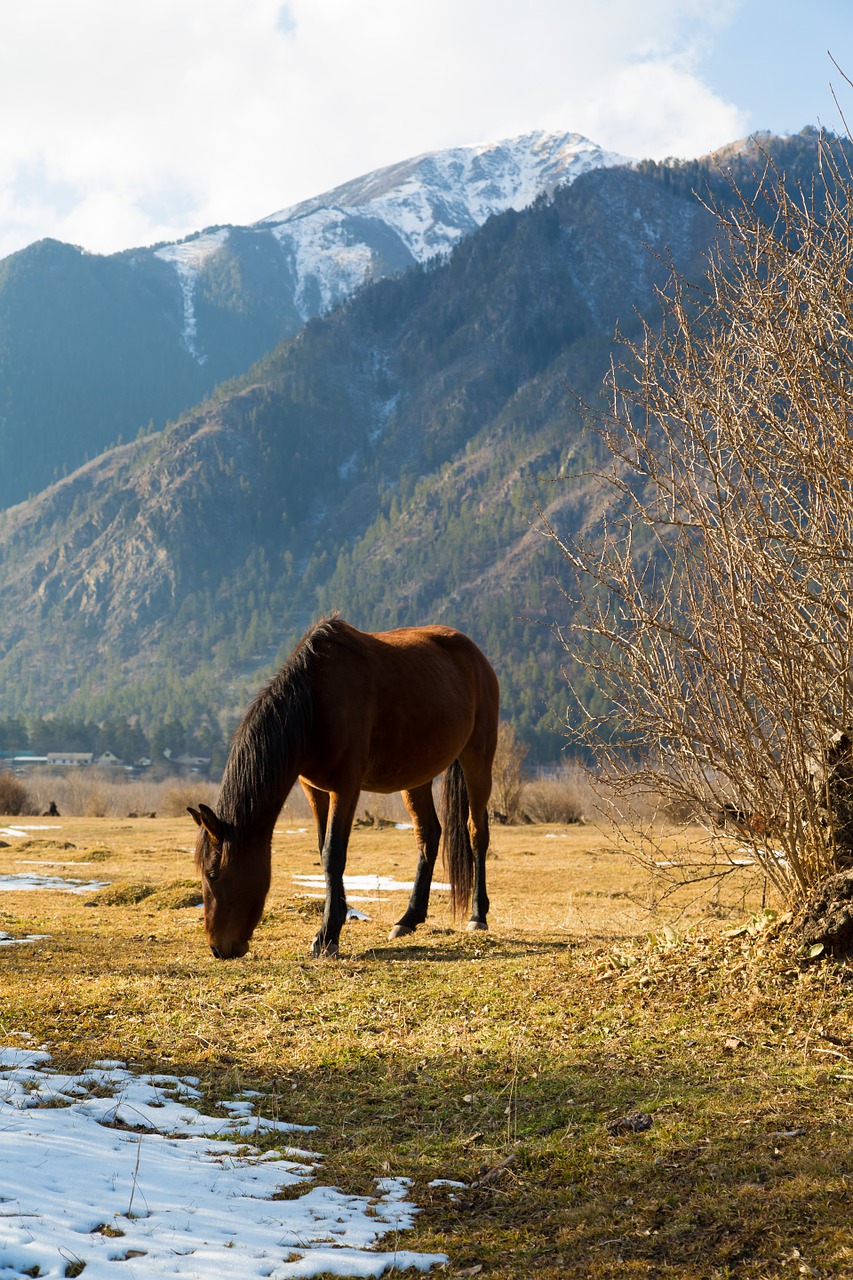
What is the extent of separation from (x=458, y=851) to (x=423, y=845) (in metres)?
0.30

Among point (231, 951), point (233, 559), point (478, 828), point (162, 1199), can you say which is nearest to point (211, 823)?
point (231, 951)

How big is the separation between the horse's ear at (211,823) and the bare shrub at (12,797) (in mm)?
28231

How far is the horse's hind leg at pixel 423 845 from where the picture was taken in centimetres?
852

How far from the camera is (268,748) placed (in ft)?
22.5

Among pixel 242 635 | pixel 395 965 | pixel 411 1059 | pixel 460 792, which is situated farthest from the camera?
pixel 242 635

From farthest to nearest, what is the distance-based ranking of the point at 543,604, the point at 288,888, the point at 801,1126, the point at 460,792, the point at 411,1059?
the point at 543,604 < the point at 288,888 < the point at 460,792 < the point at 411,1059 < the point at 801,1126

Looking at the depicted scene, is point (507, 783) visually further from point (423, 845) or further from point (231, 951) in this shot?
Result: point (231, 951)

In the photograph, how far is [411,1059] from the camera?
16.0ft

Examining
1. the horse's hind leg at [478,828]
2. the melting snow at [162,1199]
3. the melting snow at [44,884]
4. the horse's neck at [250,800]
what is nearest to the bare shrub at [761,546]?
the horse's neck at [250,800]

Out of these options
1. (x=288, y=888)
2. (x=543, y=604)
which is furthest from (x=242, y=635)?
(x=288, y=888)

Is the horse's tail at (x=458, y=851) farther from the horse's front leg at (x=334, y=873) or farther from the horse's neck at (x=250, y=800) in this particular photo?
the horse's neck at (x=250, y=800)

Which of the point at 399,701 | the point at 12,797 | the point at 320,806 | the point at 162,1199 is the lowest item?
the point at 12,797

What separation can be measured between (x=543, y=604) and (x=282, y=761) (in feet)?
402

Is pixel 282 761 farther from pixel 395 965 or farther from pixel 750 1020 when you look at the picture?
pixel 750 1020
